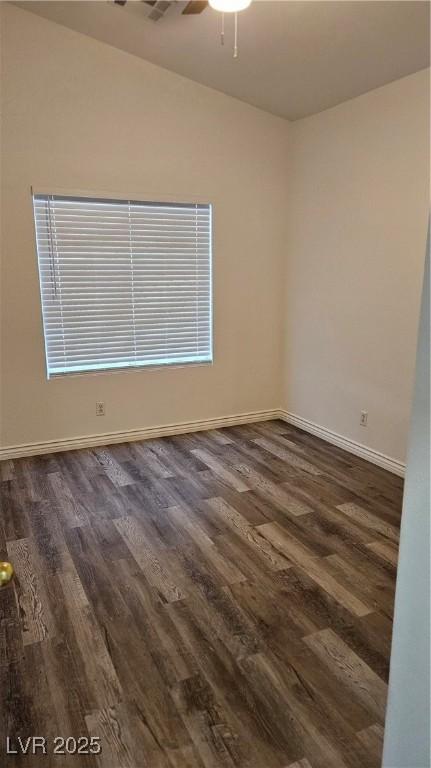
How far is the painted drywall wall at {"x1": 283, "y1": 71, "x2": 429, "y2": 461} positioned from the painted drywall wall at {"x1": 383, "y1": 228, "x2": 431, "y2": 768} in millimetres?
2524

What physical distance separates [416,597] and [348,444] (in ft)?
10.2

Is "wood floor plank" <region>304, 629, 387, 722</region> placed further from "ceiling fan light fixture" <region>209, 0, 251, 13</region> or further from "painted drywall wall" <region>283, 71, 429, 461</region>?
"ceiling fan light fixture" <region>209, 0, 251, 13</region>

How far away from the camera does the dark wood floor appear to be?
4.75 feet

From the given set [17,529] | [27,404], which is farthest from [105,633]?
[27,404]

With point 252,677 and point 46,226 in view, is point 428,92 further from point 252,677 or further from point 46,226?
point 252,677

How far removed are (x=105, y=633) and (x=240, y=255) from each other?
3272 millimetres

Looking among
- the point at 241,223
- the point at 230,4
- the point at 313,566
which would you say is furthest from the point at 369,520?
the point at 230,4

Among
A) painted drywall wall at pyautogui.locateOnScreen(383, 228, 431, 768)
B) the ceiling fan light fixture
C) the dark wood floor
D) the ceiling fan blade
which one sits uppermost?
the ceiling fan blade

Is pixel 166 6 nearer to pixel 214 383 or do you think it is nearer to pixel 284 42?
pixel 284 42

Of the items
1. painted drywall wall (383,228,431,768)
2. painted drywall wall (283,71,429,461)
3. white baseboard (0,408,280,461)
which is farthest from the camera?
white baseboard (0,408,280,461)

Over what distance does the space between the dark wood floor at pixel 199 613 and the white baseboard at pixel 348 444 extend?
0.29 feet

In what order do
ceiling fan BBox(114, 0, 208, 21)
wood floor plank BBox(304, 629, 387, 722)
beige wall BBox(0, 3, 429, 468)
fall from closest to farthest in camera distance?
wood floor plank BBox(304, 629, 387, 722), ceiling fan BBox(114, 0, 208, 21), beige wall BBox(0, 3, 429, 468)

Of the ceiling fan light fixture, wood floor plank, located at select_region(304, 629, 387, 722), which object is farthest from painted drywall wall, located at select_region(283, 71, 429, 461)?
wood floor plank, located at select_region(304, 629, 387, 722)

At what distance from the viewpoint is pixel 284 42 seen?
2.87 m
